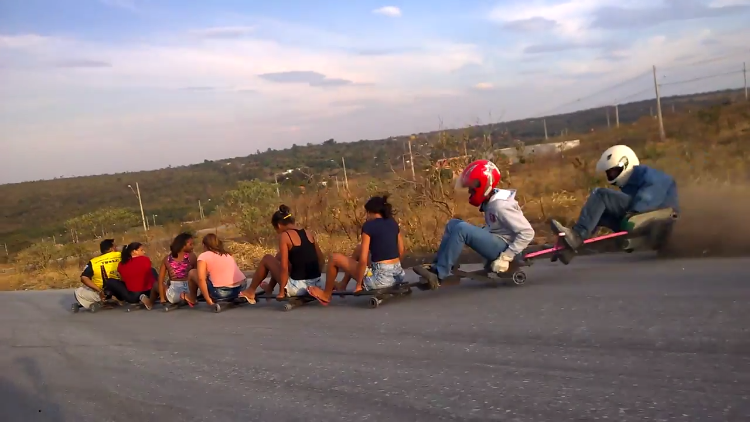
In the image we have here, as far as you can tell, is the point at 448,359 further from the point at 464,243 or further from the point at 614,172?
the point at 614,172

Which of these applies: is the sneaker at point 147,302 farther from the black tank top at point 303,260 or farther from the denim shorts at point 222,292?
the black tank top at point 303,260

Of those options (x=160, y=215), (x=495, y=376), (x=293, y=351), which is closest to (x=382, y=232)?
(x=293, y=351)

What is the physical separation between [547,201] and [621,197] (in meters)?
7.85

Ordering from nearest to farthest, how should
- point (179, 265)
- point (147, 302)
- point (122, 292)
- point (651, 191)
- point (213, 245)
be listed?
point (651, 191) < point (213, 245) < point (179, 265) < point (147, 302) < point (122, 292)

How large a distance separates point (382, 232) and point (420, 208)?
22.3ft

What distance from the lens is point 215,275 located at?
8883 mm

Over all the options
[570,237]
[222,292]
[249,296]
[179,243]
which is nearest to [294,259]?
[249,296]

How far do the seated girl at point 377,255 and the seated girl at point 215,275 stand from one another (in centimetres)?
181

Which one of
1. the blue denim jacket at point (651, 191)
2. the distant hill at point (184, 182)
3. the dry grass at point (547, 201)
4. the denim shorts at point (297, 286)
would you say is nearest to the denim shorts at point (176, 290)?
the denim shorts at point (297, 286)

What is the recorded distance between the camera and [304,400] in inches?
184

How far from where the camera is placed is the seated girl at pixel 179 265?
9352 mm

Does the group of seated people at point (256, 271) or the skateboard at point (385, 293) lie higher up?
the group of seated people at point (256, 271)

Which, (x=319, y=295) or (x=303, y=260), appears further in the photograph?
(x=303, y=260)

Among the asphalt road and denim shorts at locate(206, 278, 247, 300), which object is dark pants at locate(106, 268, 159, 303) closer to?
denim shorts at locate(206, 278, 247, 300)
